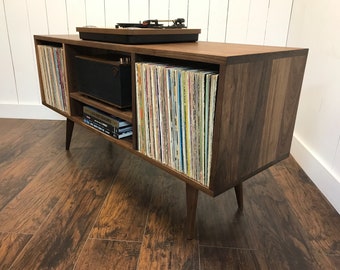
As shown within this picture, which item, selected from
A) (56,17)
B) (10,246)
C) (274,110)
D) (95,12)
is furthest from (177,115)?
(56,17)

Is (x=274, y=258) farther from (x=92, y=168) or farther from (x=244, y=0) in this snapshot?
(x=244, y=0)

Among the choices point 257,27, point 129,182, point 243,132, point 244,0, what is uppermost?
point 244,0

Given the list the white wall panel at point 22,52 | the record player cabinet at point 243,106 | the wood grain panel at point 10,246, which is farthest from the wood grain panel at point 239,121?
the white wall panel at point 22,52

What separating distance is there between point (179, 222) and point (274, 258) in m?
0.33

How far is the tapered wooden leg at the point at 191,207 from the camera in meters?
0.89

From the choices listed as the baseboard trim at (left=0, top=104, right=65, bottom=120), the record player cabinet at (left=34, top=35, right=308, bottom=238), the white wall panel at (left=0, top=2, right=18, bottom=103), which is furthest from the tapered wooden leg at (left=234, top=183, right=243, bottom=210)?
the white wall panel at (left=0, top=2, right=18, bottom=103)

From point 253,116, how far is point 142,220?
543mm

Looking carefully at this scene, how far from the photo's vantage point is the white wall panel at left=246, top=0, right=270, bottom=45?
5.52ft

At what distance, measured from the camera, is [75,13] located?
1.81 metres

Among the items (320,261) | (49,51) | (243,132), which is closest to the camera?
(243,132)

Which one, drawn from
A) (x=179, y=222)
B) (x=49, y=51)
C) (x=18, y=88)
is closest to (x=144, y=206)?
(x=179, y=222)

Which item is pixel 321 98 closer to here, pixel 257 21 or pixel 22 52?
pixel 257 21

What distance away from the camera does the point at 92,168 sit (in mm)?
1416

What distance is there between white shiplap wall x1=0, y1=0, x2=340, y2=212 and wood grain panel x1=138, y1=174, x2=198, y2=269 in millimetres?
624
